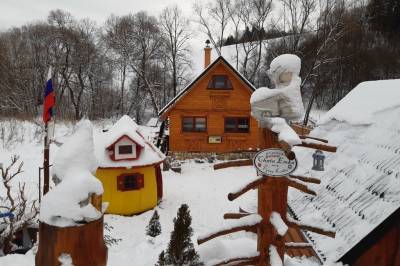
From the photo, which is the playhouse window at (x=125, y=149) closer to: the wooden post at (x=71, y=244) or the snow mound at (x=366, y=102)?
the snow mound at (x=366, y=102)

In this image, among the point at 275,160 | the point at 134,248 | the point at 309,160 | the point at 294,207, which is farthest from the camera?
the point at 134,248

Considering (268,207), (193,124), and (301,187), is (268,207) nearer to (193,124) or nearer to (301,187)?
(301,187)

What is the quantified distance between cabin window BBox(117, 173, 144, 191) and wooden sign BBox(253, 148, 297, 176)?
9.98 m

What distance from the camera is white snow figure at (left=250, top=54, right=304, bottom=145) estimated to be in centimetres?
A: 250

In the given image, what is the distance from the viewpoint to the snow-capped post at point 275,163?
8.25 ft

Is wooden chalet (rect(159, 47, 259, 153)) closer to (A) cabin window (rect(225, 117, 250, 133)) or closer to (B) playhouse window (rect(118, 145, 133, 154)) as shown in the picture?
(A) cabin window (rect(225, 117, 250, 133))

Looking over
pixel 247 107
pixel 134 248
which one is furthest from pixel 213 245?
pixel 247 107

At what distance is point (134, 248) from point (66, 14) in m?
31.6

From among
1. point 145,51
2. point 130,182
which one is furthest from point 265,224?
point 145,51

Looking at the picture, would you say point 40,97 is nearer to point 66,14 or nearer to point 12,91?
point 12,91

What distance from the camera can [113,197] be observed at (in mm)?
12023

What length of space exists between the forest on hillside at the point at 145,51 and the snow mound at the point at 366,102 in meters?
22.9

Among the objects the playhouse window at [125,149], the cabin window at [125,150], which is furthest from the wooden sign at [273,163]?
the playhouse window at [125,149]

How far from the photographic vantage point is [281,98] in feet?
8.36
